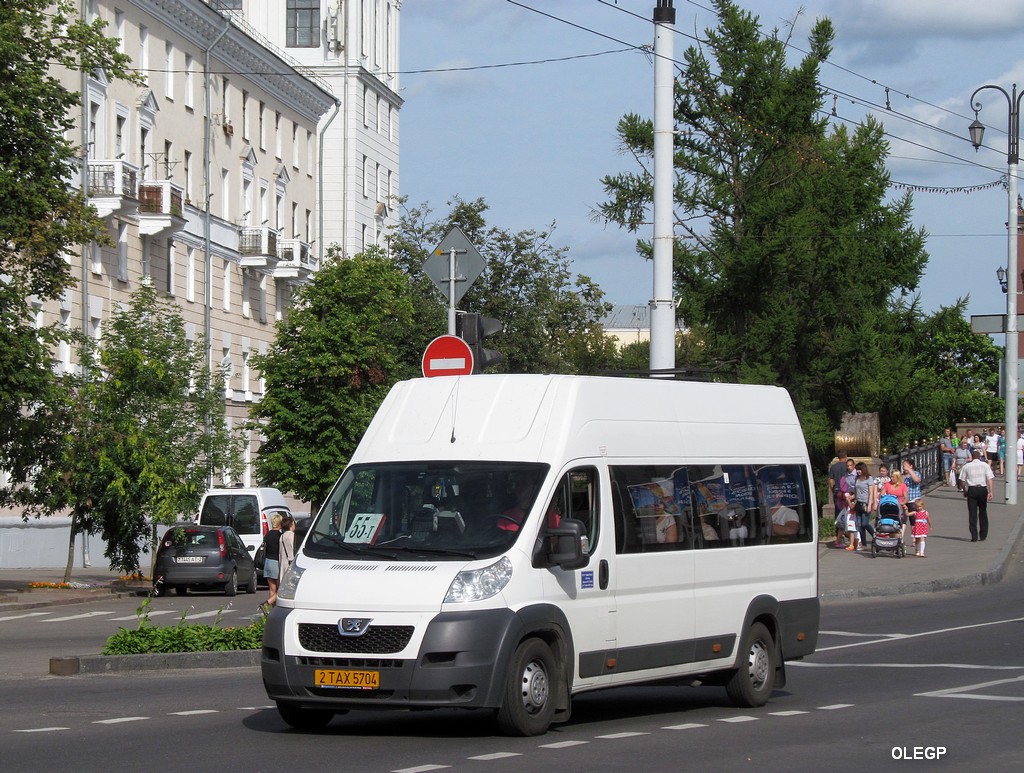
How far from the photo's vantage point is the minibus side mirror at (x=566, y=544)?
35.2ft

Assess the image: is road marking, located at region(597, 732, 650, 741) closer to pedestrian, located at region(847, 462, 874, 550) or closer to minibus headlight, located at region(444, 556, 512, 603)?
minibus headlight, located at region(444, 556, 512, 603)

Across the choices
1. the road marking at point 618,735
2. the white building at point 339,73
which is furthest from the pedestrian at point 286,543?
the white building at point 339,73

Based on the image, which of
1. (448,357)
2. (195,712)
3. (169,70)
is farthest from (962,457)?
(195,712)

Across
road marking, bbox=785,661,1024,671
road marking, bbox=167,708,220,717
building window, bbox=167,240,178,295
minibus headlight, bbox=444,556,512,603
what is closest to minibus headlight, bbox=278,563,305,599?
minibus headlight, bbox=444,556,512,603

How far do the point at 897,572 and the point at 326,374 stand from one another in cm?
2298

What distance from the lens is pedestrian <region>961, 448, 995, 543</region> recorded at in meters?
33.5

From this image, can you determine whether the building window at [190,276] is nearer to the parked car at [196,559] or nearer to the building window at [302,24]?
the building window at [302,24]

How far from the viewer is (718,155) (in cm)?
4456

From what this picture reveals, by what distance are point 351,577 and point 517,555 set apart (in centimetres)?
106

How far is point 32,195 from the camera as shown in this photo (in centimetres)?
2859

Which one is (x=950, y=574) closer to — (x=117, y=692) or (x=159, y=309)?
(x=117, y=692)

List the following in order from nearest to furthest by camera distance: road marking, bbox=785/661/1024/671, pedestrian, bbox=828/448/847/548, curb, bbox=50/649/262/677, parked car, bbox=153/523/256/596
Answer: road marking, bbox=785/661/1024/671 → curb, bbox=50/649/262/677 → parked car, bbox=153/523/256/596 → pedestrian, bbox=828/448/847/548

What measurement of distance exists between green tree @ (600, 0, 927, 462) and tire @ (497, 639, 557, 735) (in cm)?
3124

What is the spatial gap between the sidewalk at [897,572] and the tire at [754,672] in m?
11.4
